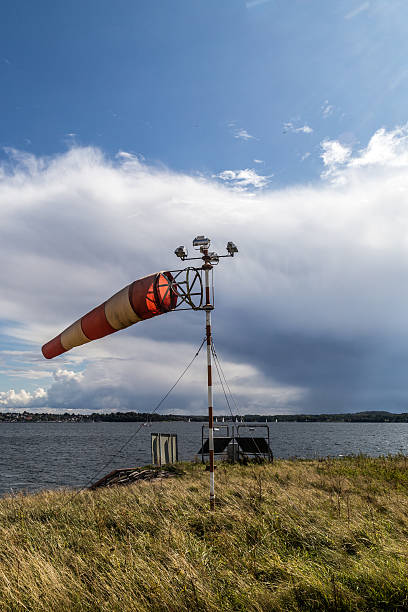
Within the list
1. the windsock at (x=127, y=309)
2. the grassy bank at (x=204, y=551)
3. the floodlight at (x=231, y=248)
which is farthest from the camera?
the floodlight at (x=231, y=248)

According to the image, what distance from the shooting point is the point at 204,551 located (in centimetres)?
670

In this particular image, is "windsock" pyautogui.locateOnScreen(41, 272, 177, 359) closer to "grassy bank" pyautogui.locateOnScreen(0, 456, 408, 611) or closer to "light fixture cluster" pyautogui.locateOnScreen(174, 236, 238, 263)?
"light fixture cluster" pyautogui.locateOnScreen(174, 236, 238, 263)

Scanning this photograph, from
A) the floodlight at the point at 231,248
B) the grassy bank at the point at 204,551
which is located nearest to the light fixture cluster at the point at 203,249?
the floodlight at the point at 231,248

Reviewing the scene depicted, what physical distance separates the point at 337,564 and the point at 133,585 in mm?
2838

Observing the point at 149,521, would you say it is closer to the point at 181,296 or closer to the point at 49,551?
the point at 49,551

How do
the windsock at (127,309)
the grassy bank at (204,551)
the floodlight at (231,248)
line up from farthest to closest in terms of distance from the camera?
the floodlight at (231,248) → the windsock at (127,309) → the grassy bank at (204,551)

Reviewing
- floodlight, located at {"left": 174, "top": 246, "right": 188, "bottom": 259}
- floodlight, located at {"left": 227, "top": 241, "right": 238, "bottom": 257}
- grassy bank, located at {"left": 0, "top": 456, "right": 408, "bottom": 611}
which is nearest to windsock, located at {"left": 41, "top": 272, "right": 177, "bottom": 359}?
floodlight, located at {"left": 174, "top": 246, "right": 188, "bottom": 259}

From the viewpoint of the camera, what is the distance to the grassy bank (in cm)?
514

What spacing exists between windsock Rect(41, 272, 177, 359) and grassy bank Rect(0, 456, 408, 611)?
3860 mm

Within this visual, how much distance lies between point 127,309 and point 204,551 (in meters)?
4.84

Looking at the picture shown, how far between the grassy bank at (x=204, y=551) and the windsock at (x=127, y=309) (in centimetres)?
386

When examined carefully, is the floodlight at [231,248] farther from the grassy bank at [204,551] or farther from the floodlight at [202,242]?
the grassy bank at [204,551]

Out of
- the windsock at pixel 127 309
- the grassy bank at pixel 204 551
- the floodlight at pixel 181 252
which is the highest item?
the floodlight at pixel 181 252

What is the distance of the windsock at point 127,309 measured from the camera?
932 centimetres
